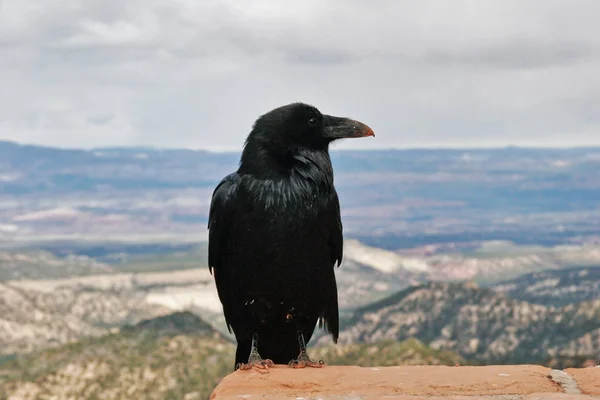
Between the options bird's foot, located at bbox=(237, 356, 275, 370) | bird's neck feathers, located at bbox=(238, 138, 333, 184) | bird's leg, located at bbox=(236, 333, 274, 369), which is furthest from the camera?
bird's neck feathers, located at bbox=(238, 138, 333, 184)

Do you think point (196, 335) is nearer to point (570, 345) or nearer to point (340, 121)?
point (570, 345)

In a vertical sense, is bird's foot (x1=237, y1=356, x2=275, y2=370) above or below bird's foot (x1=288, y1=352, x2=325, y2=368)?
above

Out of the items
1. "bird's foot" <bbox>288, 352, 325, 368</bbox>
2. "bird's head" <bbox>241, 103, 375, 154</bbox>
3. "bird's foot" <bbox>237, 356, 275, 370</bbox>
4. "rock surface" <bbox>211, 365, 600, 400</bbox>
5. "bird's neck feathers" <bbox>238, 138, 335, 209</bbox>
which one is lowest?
"bird's foot" <bbox>288, 352, 325, 368</bbox>

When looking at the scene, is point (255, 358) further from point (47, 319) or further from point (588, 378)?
point (47, 319)

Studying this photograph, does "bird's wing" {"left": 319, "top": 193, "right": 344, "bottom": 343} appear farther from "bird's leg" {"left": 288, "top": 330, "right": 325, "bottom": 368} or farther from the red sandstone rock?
the red sandstone rock

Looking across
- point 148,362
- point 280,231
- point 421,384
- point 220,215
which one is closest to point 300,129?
point 280,231

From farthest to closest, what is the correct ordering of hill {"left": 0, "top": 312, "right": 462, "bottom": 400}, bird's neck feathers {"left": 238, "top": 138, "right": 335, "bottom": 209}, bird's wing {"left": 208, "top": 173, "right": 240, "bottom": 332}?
hill {"left": 0, "top": 312, "right": 462, "bottom": 400} → bird's wing {"left": 208, "top": 173, "right": 240, "bottom": 332} → bird's neck feathers {"left": 238, "top": 138, "right": 335, "bottom": 209}

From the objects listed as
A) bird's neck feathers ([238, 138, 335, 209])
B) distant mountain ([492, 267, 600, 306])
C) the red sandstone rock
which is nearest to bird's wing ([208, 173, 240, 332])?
bird's neck feathers ([238, 138, 335, 209])
